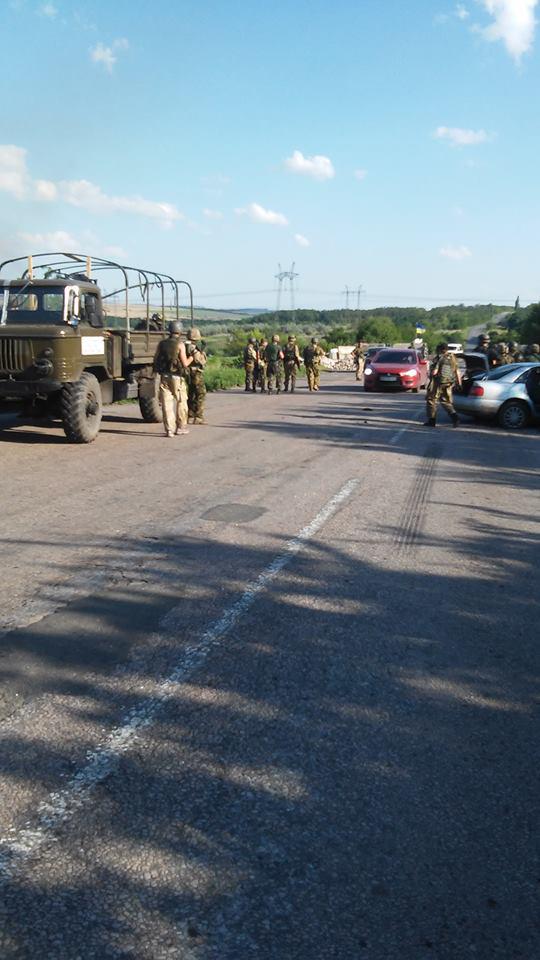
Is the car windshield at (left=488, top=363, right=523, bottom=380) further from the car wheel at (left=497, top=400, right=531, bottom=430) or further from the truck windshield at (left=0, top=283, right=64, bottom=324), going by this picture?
the truck windshield at (left=0, top=283, right=64, bottom=324)

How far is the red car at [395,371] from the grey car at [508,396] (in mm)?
9825

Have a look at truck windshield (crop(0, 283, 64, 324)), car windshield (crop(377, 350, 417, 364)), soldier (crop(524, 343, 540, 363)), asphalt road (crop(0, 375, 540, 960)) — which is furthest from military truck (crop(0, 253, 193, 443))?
car windshield (crop(377, 350, 417, 364))

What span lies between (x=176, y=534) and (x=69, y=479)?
305cm

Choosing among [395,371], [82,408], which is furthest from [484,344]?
[82,408]

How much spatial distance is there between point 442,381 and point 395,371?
1062 centimetres

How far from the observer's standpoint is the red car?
87.5 ft

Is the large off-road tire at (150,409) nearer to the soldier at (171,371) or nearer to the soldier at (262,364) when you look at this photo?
the soldier at (171,371)

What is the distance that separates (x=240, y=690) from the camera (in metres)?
3.97

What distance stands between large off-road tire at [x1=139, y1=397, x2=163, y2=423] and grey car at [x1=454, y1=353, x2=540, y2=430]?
610 centimetres

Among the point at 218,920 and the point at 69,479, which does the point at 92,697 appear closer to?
the point at 218,920

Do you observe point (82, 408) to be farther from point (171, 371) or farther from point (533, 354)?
point (533, 354)

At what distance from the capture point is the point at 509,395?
1656cm

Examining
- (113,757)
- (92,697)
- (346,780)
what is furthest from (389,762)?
(92,697)

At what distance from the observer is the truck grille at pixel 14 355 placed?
39.4 feet
